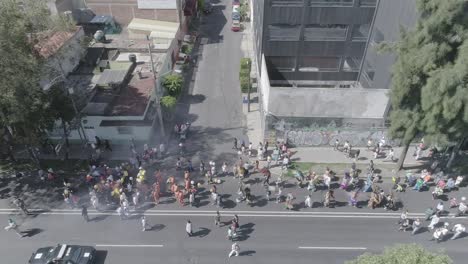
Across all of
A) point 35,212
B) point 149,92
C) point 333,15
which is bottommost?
point 35,212

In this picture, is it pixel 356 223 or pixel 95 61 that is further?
pixel 95 61

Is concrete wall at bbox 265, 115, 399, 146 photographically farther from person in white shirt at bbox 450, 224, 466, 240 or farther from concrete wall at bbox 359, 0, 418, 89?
person in white shirt at bbox 450, 224, 466, 240

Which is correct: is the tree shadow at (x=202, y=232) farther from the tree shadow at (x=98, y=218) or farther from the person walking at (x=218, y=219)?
the tree shadow at (x=98, y=218)

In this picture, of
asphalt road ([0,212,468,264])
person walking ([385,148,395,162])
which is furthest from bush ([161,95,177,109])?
person walking ([385,148,395,162])

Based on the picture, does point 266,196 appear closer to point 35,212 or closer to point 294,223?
point 294,223

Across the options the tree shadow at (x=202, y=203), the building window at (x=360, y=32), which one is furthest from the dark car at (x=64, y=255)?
the building window at (x=360, y=32)

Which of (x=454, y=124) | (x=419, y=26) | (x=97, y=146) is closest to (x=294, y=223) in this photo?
(x=454, y=124)
